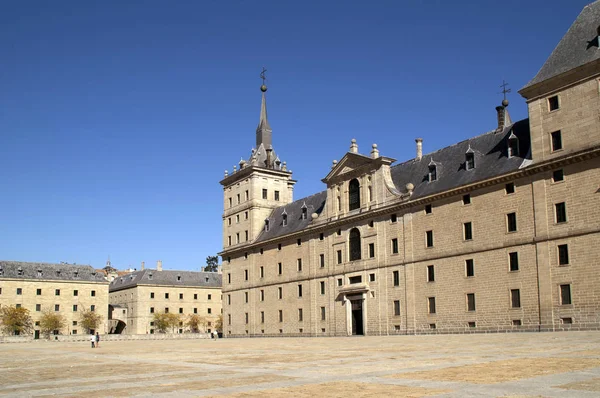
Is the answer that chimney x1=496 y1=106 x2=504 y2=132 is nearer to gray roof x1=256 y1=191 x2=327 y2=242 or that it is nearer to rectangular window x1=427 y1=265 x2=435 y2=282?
rectangular window x1=427 y1=265 x2=435 y2=282

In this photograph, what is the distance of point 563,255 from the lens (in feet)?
123

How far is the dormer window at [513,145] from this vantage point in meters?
42.2

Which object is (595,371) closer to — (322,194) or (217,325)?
(322,194)

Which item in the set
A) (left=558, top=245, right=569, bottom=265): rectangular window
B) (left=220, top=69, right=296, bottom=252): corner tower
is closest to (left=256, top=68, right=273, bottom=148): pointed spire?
(left=220, top=69, right=296, bottom=252): corner tower

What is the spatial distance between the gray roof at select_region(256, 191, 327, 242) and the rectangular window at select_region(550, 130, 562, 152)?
2789 centimetres

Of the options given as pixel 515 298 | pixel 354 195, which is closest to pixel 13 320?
pixel 354 195

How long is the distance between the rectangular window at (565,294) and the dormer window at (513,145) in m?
9.76

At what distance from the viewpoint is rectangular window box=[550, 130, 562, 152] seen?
38.5 meters

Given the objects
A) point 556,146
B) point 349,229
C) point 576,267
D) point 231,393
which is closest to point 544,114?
point 556,146

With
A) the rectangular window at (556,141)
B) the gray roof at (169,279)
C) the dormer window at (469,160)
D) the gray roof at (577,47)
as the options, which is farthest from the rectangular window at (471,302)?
the gray roof at (169,279)

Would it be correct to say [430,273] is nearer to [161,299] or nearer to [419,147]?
[419,147]

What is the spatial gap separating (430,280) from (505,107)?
1538cm

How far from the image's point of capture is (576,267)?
3653cm

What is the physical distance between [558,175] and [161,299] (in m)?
80.0
